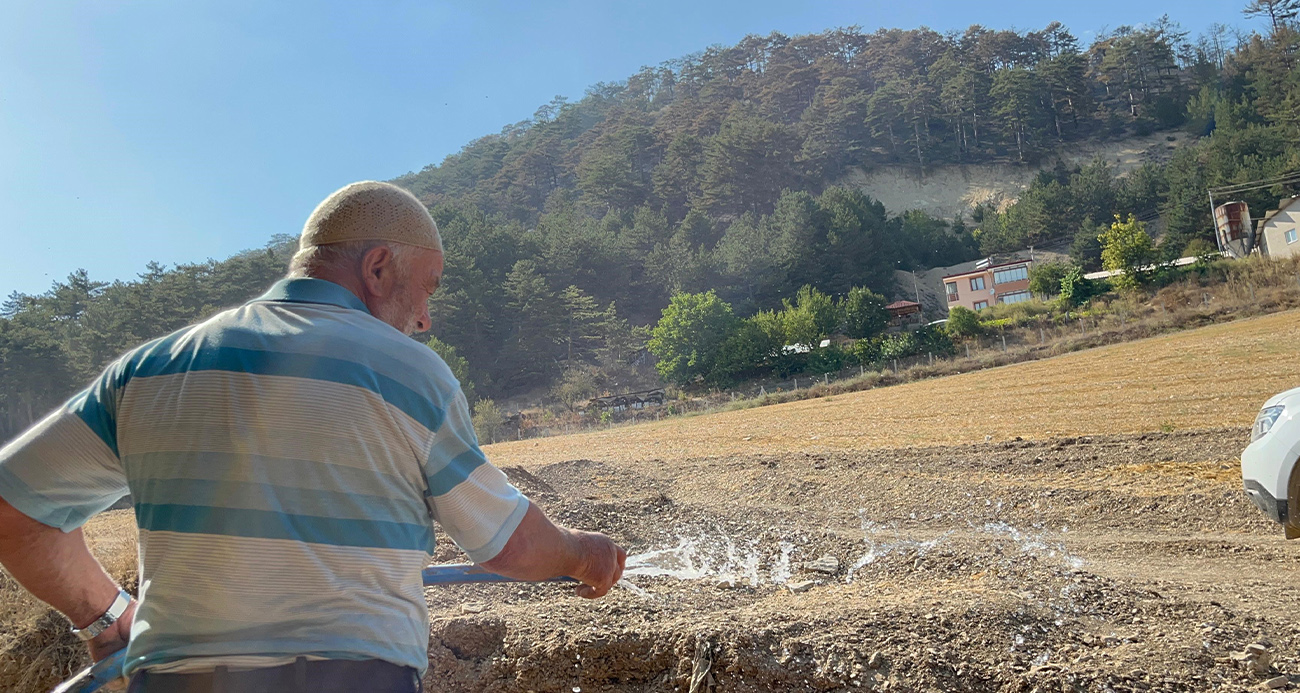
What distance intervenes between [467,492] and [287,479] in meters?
0.30

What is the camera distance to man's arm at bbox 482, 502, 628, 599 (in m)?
1.59

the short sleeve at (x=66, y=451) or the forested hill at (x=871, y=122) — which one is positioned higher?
the forested hill at (x=871, y=122)

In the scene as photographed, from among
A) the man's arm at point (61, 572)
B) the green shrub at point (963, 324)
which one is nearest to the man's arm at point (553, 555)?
the man's arm at point (61, 572)

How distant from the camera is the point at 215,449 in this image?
1.38 m

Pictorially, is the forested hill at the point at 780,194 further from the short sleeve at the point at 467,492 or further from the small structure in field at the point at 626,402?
the short sleeve at the point at 467,492

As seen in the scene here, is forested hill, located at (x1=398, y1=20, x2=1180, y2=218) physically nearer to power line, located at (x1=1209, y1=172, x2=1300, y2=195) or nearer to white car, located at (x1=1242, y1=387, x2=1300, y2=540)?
power line, located at (x1=1209, y1=172, x2=1300, y2=195)

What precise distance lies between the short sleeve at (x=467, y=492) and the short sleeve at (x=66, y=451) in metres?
0.60

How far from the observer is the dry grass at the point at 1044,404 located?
55.3 feet

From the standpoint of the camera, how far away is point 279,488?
4.52 feet

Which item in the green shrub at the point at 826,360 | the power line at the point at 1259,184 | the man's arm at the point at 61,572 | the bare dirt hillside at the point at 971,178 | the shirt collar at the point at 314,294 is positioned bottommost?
the green shrub at the point at 826,360

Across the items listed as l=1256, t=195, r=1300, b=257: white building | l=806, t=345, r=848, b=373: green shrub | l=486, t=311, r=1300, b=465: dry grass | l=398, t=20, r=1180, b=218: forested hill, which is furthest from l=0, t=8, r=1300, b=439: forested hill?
l=486, t=311, r=1300, b=465: dry grass

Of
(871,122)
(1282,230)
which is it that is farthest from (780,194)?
(1282,230)

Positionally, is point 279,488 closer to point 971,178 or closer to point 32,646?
point 32,646

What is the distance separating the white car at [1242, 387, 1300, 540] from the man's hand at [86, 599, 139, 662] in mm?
5591
